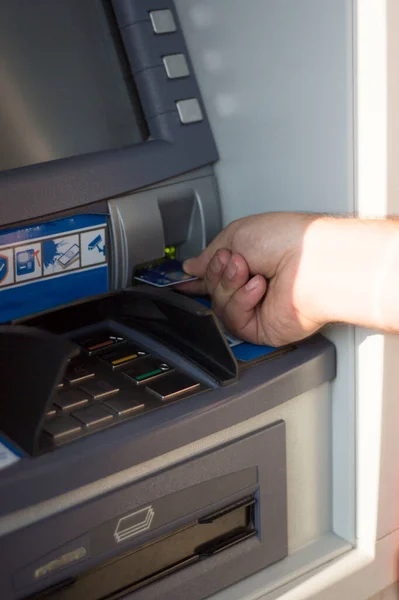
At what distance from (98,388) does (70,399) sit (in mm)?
46

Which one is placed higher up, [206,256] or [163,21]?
[163,21]

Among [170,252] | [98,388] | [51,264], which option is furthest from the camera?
[170,252]

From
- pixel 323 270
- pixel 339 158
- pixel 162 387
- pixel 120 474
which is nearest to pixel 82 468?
pixel 120 474

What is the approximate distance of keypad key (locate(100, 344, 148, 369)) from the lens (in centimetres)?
120

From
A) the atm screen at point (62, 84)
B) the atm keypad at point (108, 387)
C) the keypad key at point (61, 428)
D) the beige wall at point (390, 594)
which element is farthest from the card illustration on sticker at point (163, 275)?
the beige wall at point (390, 594)

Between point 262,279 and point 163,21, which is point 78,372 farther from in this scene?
point 163,21

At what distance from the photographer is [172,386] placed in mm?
1150

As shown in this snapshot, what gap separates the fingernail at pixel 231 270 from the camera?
128cm

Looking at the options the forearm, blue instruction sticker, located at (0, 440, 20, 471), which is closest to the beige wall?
the forearm

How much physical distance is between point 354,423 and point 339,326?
0.55ft

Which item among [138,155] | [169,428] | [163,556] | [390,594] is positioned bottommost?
[390,594]

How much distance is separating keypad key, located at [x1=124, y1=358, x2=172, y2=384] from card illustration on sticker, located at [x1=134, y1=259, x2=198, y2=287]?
146mm

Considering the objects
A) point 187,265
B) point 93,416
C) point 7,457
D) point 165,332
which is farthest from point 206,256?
point 7,457

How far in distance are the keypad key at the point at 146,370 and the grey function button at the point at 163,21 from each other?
0.57m
